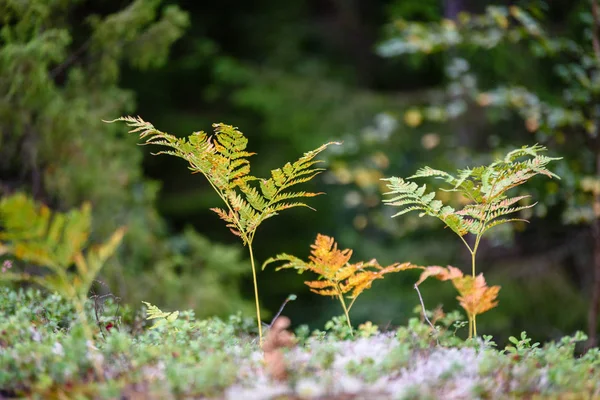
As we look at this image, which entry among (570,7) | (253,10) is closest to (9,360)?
(570,7)

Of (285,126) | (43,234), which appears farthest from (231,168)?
(285,126)

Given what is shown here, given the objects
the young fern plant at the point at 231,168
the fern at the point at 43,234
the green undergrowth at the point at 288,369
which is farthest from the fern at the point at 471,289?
the fern at the point at 43,234

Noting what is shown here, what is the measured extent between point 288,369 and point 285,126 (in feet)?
24.1

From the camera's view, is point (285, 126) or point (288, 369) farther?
point (285, 126)

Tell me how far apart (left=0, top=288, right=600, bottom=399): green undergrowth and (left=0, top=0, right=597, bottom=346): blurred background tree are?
9.00ft

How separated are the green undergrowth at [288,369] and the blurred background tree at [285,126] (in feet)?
9.00

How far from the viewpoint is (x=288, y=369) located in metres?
1.92

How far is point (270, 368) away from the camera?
190cm

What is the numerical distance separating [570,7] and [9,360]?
22.8ft

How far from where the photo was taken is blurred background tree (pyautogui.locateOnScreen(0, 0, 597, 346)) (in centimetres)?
483

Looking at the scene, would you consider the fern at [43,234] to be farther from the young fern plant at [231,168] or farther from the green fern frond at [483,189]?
the green fern frond at [483,189]

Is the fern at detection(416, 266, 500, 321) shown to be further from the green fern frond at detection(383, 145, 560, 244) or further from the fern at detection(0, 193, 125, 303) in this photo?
the fern at detection(0, 193, 125, 303)

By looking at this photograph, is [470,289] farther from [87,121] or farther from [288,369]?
[87,121]

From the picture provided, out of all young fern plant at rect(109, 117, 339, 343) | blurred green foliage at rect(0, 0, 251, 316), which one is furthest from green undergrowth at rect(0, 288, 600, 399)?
blurred green foliage at rect(0, 0, 251, 316)
